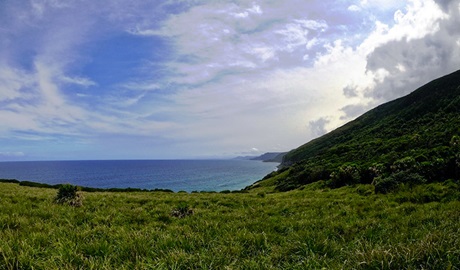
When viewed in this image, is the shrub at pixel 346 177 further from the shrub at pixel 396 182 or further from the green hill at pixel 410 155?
the shrub at pixel 396 182

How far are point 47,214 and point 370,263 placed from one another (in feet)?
35.3

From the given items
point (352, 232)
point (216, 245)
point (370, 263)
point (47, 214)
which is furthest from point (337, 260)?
point (47, 214)

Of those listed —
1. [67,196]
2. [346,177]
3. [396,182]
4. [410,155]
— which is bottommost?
[346,177]

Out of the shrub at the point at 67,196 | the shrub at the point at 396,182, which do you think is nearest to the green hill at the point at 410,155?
the shrub at the point at 396,182

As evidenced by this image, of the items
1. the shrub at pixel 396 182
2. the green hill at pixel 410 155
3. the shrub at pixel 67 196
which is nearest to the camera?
the shrub at pixel 67 196

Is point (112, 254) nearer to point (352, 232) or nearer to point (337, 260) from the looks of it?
point (337, 260)

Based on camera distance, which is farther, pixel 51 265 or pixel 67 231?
pixel 67 231

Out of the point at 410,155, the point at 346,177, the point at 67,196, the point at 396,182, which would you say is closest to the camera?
the point at 67,196

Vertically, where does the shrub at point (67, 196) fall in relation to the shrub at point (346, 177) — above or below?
above

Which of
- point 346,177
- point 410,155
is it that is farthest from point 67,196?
point 410,155

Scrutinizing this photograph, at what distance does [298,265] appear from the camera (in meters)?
4.31

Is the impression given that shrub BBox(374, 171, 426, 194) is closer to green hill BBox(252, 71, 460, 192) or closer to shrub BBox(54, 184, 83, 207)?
green hill BBox(252, 71, 460, 192)

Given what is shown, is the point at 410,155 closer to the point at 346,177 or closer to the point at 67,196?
the point at 346,177

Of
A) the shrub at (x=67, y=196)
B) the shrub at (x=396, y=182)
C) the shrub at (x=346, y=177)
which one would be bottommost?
the shrub at (x=346, y=177)
